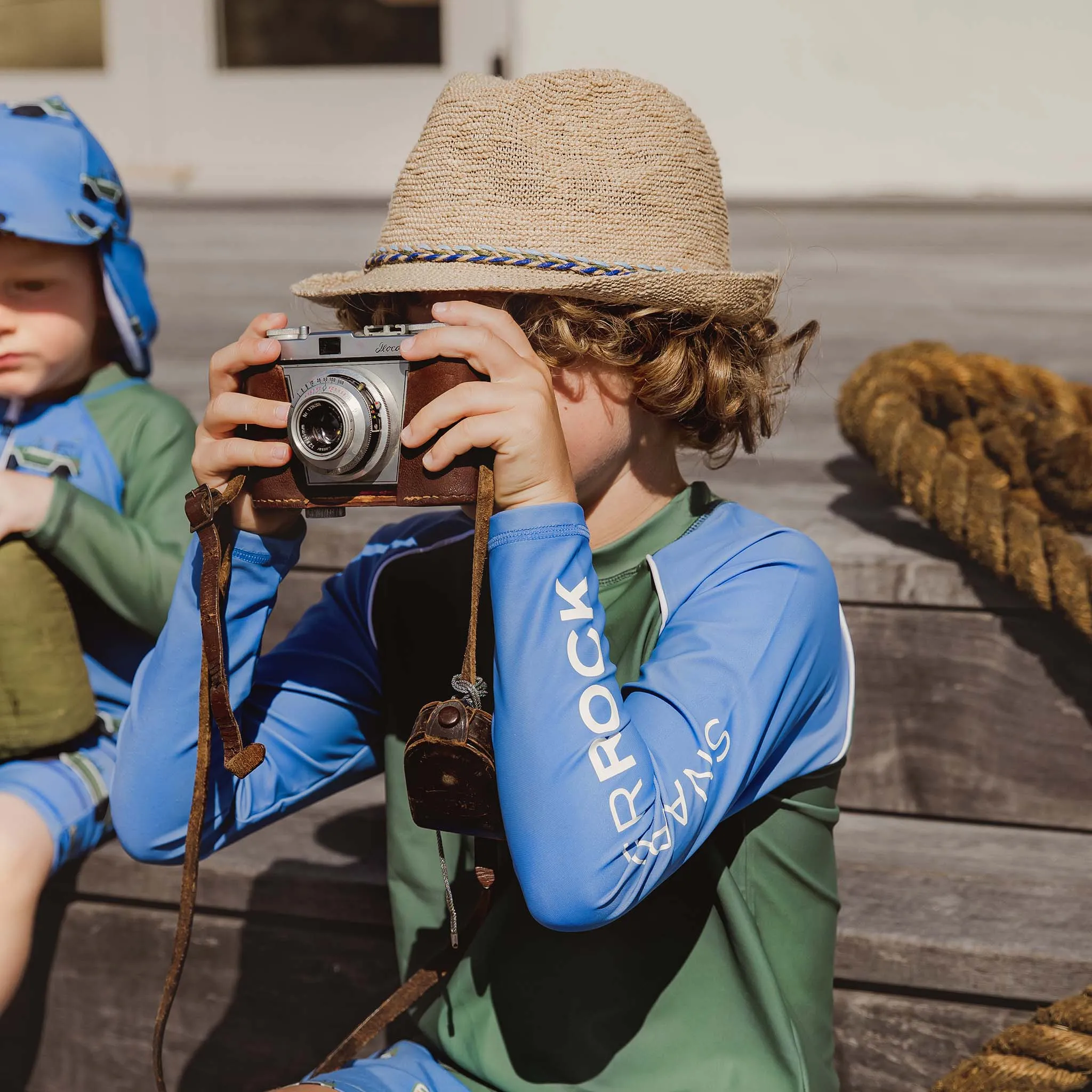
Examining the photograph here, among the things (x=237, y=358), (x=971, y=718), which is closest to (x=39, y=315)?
(x=237, y=358)

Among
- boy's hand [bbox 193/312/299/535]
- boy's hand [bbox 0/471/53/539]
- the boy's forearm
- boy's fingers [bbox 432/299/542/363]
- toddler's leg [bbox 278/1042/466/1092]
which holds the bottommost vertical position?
toddler's leg [bbox 278/1042/466/1092]

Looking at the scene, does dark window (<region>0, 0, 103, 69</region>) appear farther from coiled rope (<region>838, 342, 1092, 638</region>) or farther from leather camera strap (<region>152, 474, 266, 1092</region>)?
leather camera strap (<region>152, 474, 266, 1092</region>)

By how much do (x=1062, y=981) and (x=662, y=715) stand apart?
2.21 ft

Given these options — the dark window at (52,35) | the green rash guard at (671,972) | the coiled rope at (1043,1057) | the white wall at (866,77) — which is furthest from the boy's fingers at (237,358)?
the dark window at (52,35)

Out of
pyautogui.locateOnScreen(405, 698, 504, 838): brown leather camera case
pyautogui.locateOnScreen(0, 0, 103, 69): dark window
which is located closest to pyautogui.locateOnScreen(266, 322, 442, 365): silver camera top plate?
pyautogui.locateOnScreen(405, 698, 504, 838): brown leather camera case

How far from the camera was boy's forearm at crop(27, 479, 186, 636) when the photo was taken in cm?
160

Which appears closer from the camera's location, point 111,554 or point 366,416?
point 366,416

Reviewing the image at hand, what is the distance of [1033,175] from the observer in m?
4.76

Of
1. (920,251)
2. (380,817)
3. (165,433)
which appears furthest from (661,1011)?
(920,251)

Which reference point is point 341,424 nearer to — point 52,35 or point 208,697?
point 208,697

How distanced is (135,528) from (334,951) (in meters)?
0.57

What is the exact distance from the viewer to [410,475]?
41.6 inches

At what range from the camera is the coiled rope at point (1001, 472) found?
1.32 meters

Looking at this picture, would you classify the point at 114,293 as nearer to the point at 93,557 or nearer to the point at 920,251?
the point at 93,557
